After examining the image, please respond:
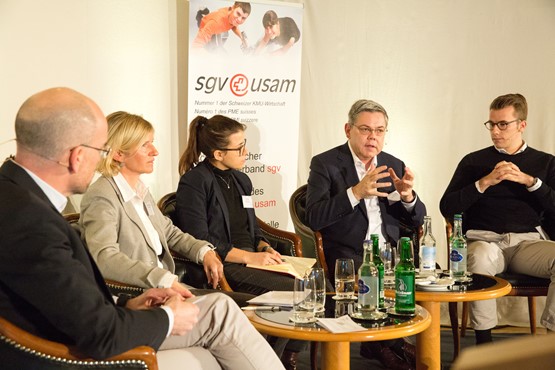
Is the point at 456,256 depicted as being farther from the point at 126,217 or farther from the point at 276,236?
the point at 126,217

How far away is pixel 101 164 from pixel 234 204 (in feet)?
3.29

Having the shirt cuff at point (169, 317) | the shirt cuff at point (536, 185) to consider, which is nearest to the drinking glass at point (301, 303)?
the shirt cuff at point (169, 317)

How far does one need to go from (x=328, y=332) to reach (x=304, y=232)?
5.79ft

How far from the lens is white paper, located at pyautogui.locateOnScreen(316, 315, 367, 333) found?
260 cm

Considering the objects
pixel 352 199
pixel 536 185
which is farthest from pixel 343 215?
pixel 536 185

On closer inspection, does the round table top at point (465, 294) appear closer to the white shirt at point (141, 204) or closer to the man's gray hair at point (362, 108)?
the white shirt at point (141, 204)

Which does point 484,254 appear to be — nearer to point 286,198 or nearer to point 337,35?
point 286,198

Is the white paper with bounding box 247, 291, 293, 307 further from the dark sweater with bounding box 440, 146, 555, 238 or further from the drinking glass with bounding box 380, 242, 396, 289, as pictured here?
the dark sweater with bounding box 440, 146, 555, 238

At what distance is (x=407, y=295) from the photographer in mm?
2848

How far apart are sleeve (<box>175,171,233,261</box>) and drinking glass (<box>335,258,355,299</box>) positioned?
3.11 ft

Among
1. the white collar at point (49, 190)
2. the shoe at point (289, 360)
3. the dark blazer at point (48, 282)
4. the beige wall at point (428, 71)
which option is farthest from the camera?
the beige wall at point (428, 71)

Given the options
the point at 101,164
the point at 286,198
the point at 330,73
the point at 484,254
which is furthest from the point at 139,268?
the point at 330,73

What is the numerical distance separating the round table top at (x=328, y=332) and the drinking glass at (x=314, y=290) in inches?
4.0

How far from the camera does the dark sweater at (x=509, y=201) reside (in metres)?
4.43
